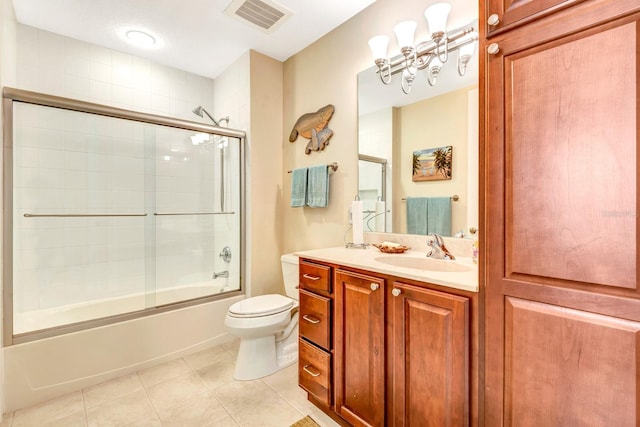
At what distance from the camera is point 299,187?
2.40m

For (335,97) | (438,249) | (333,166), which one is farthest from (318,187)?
(438,249)

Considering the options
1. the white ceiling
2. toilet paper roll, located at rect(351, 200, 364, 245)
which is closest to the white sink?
toilet paper roll, located at rect(351, 200, 364, 245)

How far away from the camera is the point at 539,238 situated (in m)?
0.84

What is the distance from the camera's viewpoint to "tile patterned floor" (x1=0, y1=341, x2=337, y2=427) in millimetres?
1528

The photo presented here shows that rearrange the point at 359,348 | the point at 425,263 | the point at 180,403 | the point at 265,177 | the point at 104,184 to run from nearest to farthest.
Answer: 1. the point at 359,348
2. the point at 425,263
3. the point at 180,403
4. the point at 104,184
5. the point at 265,177

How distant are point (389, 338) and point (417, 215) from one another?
2.56 feet

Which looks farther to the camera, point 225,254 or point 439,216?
point 225,254

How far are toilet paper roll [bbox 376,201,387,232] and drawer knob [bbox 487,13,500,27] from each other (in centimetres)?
110

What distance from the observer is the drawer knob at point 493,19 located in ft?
3.01

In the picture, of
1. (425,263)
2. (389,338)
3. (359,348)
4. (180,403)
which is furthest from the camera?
(180,403)

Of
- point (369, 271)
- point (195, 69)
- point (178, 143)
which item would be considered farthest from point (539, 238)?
point (195, 69)

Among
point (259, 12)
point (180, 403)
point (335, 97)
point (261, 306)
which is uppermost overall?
point (259, 12)

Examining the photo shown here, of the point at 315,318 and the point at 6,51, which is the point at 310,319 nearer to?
the point at 315,318

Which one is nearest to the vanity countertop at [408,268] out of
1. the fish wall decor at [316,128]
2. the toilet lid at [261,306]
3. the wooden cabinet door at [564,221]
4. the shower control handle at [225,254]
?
the wooden cabinet door at [564,221]
